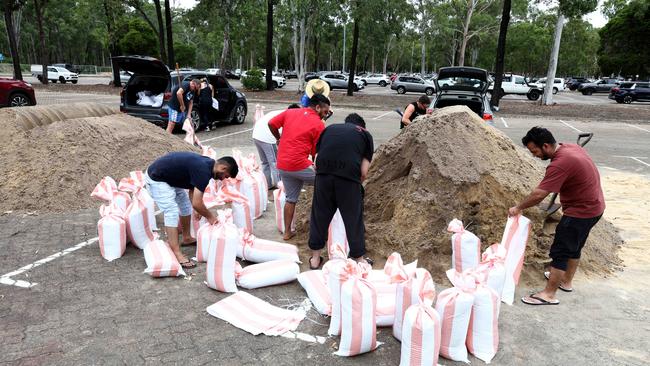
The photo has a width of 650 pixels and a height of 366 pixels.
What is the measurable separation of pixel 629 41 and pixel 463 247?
182ft

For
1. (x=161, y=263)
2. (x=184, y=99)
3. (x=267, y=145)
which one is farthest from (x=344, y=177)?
(x=184, y=99)

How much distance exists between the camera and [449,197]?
182 inches

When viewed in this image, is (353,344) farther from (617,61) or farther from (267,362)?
(617,61)

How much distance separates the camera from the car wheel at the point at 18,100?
13.8 m

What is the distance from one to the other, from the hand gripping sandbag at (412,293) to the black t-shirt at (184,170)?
206cm

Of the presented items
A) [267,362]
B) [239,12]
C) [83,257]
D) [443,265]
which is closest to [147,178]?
[83,257]

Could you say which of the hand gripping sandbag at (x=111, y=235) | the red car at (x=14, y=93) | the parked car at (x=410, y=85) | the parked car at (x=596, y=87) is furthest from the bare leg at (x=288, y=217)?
the parked car at (x=596, y=87)

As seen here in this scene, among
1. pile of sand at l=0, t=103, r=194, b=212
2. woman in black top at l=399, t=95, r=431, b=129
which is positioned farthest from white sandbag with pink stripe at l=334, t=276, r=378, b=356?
woman in black top at l=399, t=95, r=431, b=129

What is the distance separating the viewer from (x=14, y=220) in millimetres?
5676

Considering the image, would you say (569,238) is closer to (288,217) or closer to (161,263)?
(288,217)

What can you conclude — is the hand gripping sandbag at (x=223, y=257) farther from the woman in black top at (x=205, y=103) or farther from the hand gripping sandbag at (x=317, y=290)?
the woman in black top at (x=205, y=103)

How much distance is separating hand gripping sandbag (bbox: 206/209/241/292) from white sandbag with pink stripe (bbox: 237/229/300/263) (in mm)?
593

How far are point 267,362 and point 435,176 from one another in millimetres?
2645

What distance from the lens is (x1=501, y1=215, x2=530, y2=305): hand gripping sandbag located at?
399 cm
